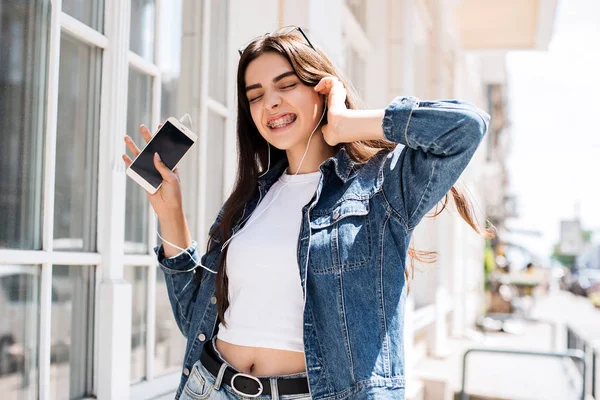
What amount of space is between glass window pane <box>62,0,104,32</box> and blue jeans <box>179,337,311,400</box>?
1096mm

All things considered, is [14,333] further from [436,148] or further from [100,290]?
[436,148]

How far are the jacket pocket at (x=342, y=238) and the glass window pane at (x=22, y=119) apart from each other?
797 mm

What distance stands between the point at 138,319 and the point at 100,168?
26.5 inches

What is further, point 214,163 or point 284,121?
point 214,163

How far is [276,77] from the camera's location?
6.11 ft

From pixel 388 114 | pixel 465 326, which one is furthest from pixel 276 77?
pixel 465 326

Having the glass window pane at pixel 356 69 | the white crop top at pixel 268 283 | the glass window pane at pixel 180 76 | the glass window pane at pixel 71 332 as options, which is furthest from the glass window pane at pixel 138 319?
the glass window pane at pixel 356 69

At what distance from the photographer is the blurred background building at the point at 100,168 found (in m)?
1.77

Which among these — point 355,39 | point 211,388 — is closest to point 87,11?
point 211,388

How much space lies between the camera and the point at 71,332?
2.03 metres

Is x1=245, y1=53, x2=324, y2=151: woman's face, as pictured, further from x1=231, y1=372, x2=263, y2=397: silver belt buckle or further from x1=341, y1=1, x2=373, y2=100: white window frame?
x1=341, y1=1, x2=373, y2=100: white window frame

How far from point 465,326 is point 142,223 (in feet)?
27.2

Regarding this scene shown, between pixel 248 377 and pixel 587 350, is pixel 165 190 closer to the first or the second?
pixel 248 377

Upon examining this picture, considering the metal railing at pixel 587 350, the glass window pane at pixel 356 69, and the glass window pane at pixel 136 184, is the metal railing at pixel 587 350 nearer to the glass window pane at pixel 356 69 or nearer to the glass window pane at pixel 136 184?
the glass window pane at pixel 356 69
